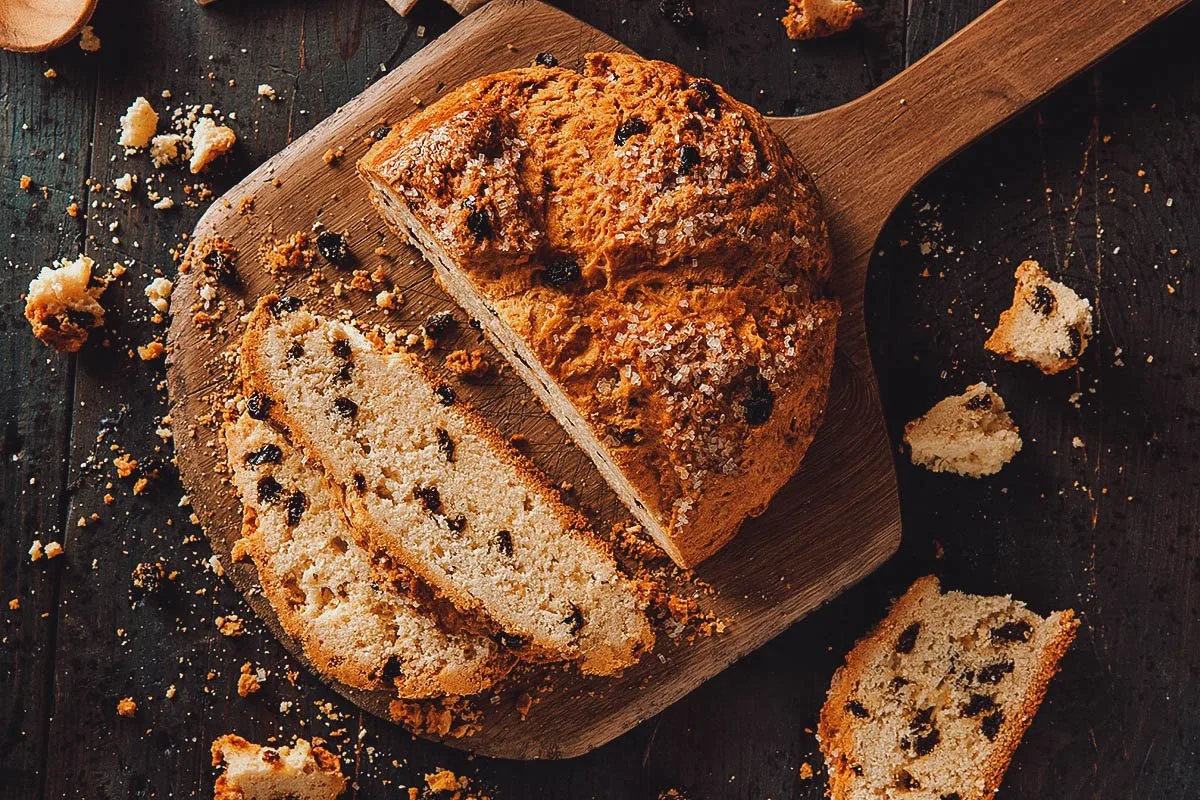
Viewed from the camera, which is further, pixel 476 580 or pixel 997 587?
pixel 997 587

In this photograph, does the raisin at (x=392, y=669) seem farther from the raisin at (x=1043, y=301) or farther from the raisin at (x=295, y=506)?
the raisin at (x=1043, y=301)

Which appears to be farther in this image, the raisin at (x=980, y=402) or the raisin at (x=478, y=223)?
the raisin at (x=980, y=402)

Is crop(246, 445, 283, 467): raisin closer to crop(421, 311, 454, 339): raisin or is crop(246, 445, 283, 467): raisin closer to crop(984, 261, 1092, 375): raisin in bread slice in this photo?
crop(421, 311, 454, 339): raisin

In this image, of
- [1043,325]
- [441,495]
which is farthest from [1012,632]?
[441,495]

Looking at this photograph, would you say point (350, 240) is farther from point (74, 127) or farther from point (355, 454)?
point (74, 127)

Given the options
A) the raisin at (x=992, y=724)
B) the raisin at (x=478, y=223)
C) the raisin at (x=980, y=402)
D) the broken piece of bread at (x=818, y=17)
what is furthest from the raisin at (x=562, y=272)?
the raisin at (x=992, y=724)

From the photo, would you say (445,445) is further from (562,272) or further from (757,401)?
(757,401)

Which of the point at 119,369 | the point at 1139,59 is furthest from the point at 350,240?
the point at 1139,59
